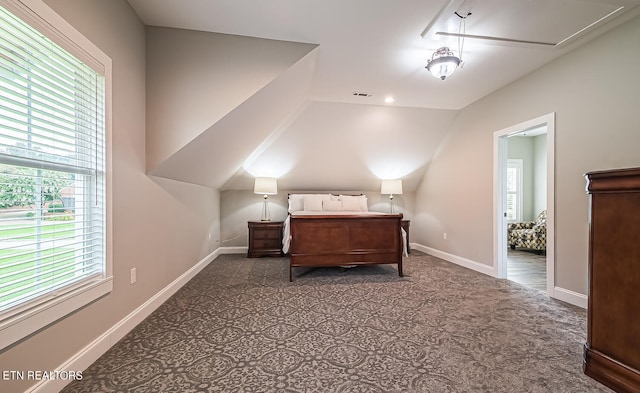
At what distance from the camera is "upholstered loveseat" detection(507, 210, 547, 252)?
15.9 feet

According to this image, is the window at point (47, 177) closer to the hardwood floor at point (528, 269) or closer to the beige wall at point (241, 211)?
the beige wall at point (241, 211)

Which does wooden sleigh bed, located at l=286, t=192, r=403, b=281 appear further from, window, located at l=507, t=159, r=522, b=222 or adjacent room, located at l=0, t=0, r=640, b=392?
window, located at l=507, t=159, r=522, b=222

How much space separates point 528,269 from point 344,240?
2.94 m

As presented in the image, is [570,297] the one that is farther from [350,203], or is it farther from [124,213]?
[124,213]

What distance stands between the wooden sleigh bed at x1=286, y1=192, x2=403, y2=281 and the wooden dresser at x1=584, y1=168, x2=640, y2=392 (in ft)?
6.90

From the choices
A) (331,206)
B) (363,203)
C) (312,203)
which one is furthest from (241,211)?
(363,203)

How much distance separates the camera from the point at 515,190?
19.9ft

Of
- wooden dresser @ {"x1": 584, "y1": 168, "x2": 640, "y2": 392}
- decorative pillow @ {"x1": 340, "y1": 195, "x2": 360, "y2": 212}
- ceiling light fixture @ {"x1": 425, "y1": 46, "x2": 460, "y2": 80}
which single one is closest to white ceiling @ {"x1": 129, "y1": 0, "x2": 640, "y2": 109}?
ceiling light fixture @ {"x1": 425, "y1": 46, "x2": 460, "y2": 80}

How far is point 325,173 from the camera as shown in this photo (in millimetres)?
5102

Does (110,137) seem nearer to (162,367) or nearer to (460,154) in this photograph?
(162,367)

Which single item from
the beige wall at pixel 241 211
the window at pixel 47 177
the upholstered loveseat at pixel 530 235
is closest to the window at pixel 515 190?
the upholstered loveseat at pixel 530 235

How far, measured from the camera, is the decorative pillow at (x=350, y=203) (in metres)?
5.14

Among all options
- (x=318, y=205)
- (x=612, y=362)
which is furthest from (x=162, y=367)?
(x=318, y=205)

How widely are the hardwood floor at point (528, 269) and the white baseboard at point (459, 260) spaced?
26 centimetres
